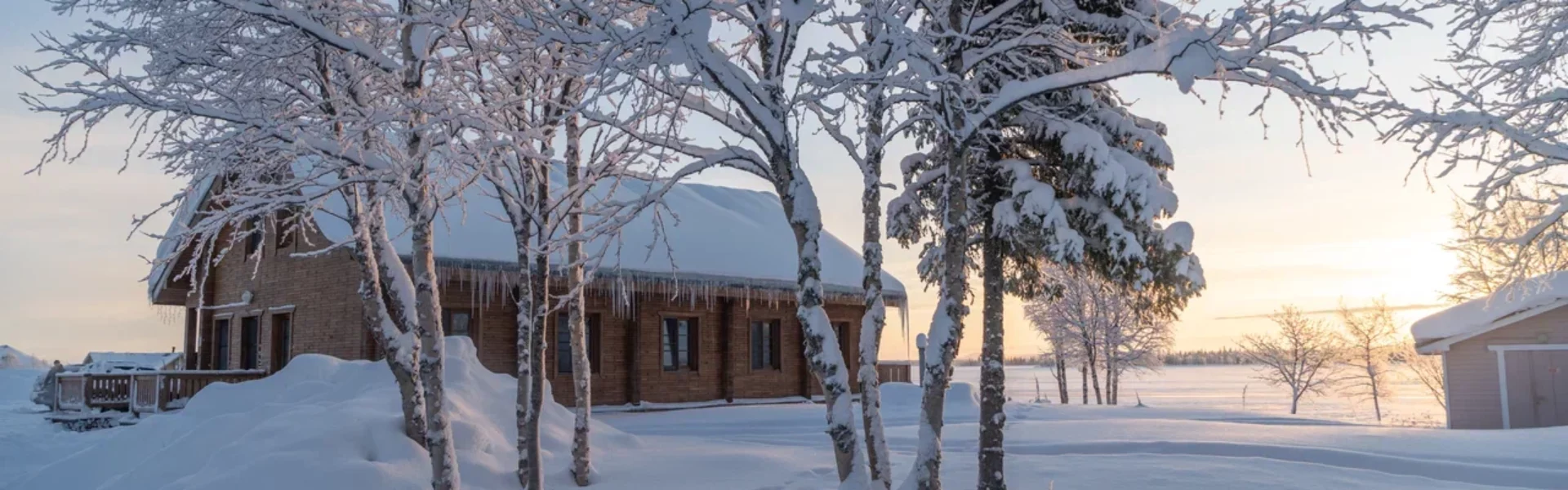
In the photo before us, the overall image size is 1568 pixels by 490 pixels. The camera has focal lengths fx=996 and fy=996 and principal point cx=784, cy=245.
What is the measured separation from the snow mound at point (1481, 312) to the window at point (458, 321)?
68.6ft

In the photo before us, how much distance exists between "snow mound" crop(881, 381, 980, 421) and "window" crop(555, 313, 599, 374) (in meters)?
6.37

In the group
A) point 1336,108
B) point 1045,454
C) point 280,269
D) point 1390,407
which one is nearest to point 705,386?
point 280,269

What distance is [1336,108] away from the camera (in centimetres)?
702

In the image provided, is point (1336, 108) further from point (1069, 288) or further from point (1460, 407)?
point (1069, 288)

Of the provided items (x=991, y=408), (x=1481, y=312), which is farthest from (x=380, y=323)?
(x=1481, y=312)

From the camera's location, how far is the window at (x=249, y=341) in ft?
72.4

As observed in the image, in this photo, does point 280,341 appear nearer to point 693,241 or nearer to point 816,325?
point 693,241

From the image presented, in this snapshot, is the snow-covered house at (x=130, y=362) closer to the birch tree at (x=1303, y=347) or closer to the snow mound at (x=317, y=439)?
the snow mound at (x=317, y=439)

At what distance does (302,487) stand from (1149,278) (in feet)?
29.0

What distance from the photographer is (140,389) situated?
2003 centimetres

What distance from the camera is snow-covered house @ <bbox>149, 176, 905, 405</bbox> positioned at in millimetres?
19109

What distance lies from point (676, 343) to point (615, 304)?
2419 mm

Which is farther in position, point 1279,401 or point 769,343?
point 1279,401

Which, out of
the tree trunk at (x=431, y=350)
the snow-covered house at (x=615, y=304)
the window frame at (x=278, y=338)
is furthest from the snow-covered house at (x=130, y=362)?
the tree trunk at (x=431, y=350)
